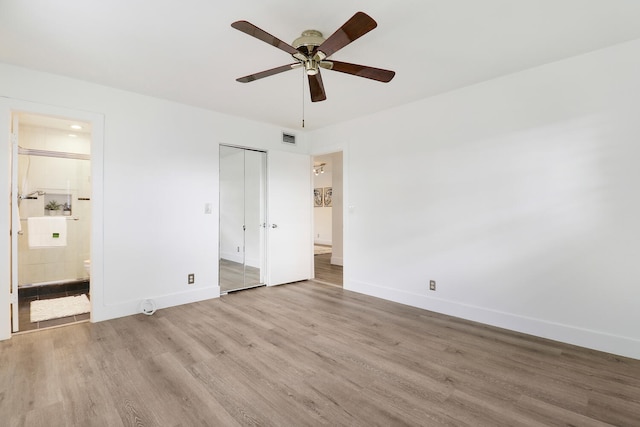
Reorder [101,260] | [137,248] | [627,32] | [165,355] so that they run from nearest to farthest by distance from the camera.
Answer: [627,32], [165,355], [101,260], [137,248]

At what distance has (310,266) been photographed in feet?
16.5

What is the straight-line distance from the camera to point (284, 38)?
2.31 m

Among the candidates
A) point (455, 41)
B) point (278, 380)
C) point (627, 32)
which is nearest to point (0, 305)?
point (278, 380)

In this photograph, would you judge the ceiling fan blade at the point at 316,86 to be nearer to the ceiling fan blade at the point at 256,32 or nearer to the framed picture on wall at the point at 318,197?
the ceiling fan blade at the point at 256,32

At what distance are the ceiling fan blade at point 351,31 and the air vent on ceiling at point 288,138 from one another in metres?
2.81

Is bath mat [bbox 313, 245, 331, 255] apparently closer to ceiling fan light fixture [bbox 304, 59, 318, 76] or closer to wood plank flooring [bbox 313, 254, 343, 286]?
wood plank flooring [bbox 313, 254, 343, 286]

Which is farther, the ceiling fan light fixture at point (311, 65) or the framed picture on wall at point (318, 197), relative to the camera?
the framed picture on wall at point (318, 197)

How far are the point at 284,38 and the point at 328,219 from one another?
767 centimetres

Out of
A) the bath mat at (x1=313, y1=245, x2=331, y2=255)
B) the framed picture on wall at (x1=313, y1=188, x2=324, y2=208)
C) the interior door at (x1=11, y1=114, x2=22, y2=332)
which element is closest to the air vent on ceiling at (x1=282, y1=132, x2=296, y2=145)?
the interior door at (x1=11, y1=114, x2=22, y2=332)

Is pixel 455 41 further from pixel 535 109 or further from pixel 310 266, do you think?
pixel 310 266

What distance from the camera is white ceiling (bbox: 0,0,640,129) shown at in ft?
6.41

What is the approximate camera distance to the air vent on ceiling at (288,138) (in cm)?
476

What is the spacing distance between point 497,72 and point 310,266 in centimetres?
367

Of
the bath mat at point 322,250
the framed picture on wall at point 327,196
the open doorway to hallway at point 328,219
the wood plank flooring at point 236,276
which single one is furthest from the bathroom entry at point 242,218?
the framed picture on wall at point 327,196
